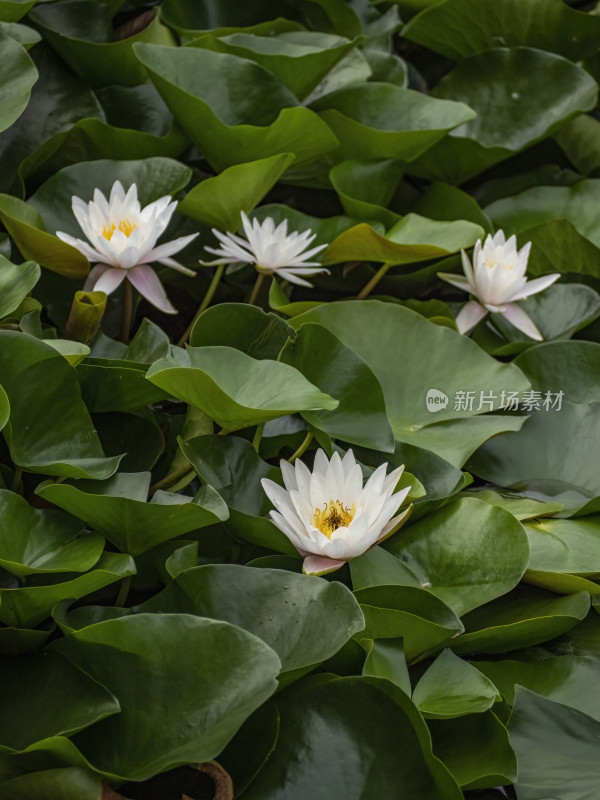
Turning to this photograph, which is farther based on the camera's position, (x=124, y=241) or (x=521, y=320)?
(x=521, y=320)

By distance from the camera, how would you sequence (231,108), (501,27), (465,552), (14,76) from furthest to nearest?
(501,27)
(231,108)
(14,76)
(465,552)

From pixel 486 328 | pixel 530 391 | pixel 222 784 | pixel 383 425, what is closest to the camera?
pixel 222 784

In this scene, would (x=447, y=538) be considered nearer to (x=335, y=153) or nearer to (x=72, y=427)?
(x=72, y=427)

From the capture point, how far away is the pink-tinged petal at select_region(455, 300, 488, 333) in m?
1.08

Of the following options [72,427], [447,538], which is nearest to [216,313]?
[72,427]

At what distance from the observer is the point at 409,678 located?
76cm

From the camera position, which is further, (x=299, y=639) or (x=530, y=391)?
(x=530, y=391)

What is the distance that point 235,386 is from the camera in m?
0.79

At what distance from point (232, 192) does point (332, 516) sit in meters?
0.45

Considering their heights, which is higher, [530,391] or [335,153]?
[335,153]

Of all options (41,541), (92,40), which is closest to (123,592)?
(41,541)

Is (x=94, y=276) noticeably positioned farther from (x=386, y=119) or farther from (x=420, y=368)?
(x=386, y=119)

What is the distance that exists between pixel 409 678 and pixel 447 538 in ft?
0.46

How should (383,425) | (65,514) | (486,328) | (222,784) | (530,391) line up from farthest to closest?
(486,328) → (530,391) → (383,425) → (65,514) → (222,784)
